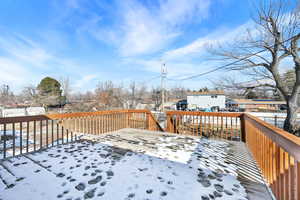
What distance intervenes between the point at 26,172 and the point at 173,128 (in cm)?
359

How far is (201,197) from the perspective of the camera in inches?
54.2

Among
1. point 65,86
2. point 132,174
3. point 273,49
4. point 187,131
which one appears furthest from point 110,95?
point 132,174

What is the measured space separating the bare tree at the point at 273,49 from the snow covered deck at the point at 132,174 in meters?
6.66

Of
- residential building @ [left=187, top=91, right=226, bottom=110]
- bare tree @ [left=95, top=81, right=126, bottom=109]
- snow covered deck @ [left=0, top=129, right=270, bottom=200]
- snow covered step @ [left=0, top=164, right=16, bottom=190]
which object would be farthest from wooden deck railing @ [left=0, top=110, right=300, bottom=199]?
residential building @ [left=187, top=91, right=226, bottom=110]

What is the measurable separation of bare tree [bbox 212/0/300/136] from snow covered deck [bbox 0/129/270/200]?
21.9ft

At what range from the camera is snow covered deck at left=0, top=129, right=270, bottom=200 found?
56.2 inches

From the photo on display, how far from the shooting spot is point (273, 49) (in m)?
7.03

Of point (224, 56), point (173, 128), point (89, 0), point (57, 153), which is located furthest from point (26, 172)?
point (224, 56)

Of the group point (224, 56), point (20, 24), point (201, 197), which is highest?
point (20, 24)

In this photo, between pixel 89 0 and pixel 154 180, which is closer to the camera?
pixel 154 180

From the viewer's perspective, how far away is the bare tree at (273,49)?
607cm

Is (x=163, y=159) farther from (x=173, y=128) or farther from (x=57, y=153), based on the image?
(x=173, y=128)

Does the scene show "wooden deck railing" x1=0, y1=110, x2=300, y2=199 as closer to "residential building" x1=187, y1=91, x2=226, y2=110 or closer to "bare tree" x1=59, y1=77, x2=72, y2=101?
"bare tree" x1=59, y1=77, x2=72, y2=101

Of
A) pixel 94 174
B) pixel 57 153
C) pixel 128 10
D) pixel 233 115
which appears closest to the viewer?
pixel 94 174
